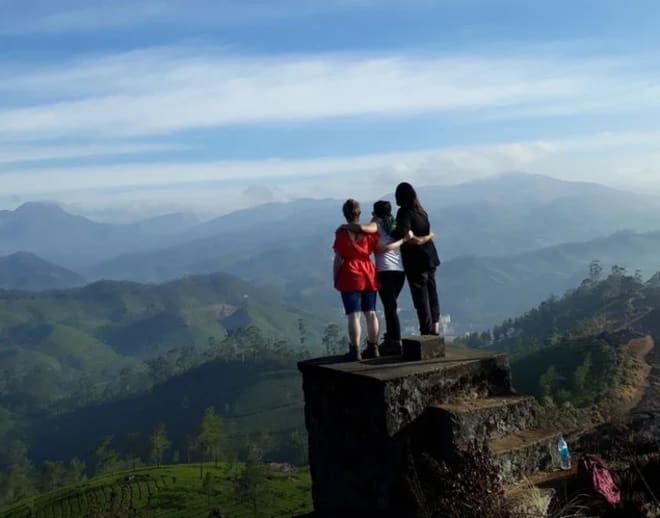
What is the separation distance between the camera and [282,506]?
6819 cm

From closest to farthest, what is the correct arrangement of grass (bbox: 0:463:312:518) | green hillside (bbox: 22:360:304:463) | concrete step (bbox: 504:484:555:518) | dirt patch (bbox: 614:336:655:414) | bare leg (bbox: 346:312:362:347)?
concrete step (bbox: 504:484:555:518) → bare leg (bbox: 346:312:362:347) → grass (bbox: 0:463:312:518) → dirt patch (bbox: 614:336:655:414) → green hillside (bbox: 22:360:304:463)

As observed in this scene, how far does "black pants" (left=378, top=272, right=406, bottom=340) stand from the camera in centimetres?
852

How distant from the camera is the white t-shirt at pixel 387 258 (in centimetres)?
840

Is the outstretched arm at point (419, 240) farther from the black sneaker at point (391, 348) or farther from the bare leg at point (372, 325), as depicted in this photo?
the black sneaker at point (391, 348)

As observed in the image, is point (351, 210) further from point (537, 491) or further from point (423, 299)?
point (537, 491)

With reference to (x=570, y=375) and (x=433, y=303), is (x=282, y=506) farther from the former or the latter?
(x=433, y=303)

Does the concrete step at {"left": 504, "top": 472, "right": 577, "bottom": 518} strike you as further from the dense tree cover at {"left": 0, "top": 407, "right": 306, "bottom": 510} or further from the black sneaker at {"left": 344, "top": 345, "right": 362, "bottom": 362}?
the dense tree cover at {"left": 0, "top": 407, "right": 306, "bottom": 510}

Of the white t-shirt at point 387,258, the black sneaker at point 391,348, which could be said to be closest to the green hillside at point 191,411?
the black sneaker at point 391,348

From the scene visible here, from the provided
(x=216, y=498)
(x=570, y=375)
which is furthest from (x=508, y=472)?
(x=570, y=375)

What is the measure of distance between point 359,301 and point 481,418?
2.40 meters

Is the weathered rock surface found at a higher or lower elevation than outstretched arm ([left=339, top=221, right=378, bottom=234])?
lower

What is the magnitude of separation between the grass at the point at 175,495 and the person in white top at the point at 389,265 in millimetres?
60041

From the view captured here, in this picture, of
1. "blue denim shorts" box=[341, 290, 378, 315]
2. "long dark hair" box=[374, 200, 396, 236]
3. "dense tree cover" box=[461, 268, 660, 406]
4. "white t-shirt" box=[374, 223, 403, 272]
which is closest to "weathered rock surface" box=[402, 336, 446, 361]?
"blue denim shorts" box=[341, 290, 378, 315]

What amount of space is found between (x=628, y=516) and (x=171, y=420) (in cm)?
16783
